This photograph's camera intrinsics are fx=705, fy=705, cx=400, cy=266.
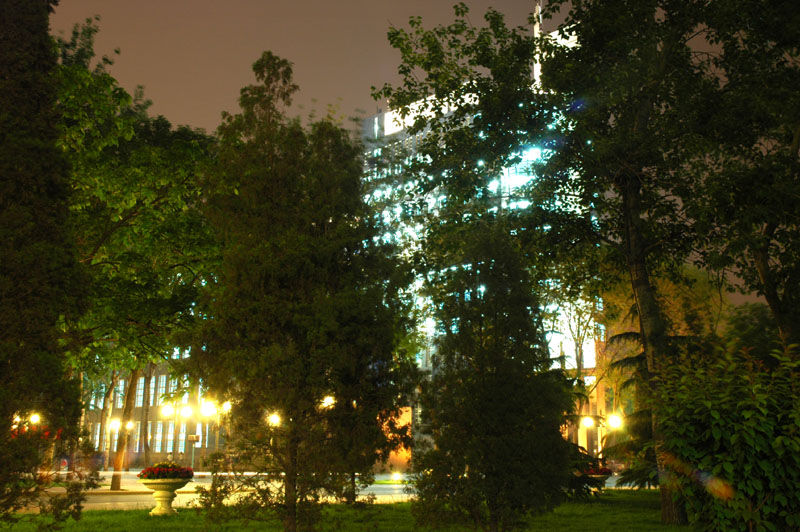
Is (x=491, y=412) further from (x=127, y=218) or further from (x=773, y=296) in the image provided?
(x=127, y=218)

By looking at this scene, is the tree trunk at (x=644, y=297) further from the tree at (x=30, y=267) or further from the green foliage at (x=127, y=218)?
the tree at (x=30, y=267)

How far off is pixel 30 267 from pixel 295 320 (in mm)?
3423

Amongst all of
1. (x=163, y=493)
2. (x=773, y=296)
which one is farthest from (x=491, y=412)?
(x=163, y=493)

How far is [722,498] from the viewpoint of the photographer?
280 inches

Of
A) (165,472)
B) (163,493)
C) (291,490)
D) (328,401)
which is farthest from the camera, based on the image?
(165,472)

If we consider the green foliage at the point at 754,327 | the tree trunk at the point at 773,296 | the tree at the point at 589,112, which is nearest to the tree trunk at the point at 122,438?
the tree at the point at 589,112

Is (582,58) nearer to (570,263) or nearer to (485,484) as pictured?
(570,263)

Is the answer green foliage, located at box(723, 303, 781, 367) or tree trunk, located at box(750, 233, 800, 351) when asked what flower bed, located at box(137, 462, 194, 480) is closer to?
tree trunk, located at box(750, 233, 800, 351)

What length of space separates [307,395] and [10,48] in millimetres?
6174

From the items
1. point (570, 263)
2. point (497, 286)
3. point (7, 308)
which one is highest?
point (570, 263)

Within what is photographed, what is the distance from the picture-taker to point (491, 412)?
10.6 m

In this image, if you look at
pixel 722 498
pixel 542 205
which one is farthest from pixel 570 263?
pixel 722 498

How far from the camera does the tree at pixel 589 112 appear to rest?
15.8 metres

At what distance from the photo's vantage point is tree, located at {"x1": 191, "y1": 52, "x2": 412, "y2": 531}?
10102mm
